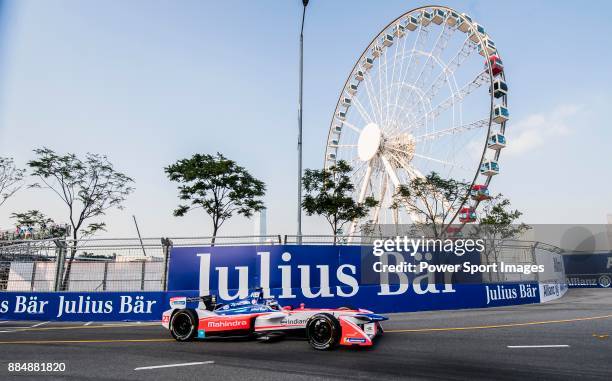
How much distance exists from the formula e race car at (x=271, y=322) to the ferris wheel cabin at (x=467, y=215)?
25.6m

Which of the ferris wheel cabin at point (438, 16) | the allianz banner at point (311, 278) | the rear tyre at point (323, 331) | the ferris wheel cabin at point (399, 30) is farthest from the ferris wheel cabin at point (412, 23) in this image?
the rear tyre at point (323, 331)

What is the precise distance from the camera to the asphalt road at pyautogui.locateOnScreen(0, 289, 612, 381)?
498cm

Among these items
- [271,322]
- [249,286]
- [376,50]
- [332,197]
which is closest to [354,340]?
[271,322]

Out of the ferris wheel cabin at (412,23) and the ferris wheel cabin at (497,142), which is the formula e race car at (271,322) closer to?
the ferris wheel cabin at (497,142)

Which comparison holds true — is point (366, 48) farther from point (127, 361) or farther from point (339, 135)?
point (127, 361)

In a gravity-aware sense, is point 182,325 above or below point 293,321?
below

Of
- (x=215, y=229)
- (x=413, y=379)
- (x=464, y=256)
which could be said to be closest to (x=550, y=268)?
(x=464, y=256)

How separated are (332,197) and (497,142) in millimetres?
12651

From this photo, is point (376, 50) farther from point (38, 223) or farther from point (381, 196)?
point (38, 223)

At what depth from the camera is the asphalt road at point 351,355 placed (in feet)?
16.4

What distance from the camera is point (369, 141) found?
37781 mm

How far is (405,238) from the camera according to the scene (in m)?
13.1

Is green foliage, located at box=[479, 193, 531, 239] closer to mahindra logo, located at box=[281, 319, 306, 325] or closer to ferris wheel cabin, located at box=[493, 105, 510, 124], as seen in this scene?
ferris wheel cabin, located at box=[493, 105, 510, 124]

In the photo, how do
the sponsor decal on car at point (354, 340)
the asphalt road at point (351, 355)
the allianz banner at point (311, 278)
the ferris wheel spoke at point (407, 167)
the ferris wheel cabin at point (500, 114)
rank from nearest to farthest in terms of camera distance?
the asphalt road at point (351, 355) → the sponsor decal on car at point (354, 340) → the allianz banner at point (311, 278) → the ferris wheel cabin at point (500, 114) → the ferris wheel spoke at point (407, 167)
